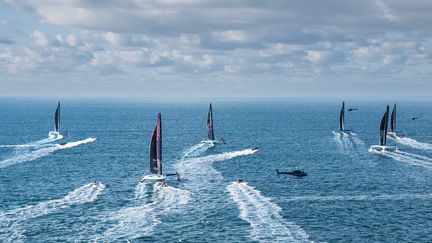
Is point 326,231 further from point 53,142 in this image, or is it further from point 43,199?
point 53,142

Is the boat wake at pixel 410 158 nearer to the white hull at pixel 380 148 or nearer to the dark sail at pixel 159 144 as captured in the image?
the white hull at pixel 380 148

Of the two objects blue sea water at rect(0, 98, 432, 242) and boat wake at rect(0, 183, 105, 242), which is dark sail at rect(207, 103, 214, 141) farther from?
boat wake at rect(0, 183, 105, 242)

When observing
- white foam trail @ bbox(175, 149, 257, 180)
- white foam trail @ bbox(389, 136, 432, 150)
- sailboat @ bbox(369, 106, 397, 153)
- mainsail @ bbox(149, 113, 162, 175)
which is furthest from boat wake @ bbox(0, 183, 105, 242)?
white foam trail @ bbox(389, 136, 432, 150)

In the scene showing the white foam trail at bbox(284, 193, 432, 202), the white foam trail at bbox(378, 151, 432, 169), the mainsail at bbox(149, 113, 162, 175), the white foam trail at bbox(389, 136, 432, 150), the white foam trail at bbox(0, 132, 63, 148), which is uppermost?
the mainsail at bbox(149, 113, 162, 175)


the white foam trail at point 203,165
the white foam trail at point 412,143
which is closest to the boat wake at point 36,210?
the white foam trail at point 203,165

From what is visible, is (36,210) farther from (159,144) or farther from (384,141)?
(384,141)

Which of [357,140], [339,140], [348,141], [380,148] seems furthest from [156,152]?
[357,140]

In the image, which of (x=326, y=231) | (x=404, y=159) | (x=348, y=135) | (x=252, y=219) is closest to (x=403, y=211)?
(x=326, y=231)
